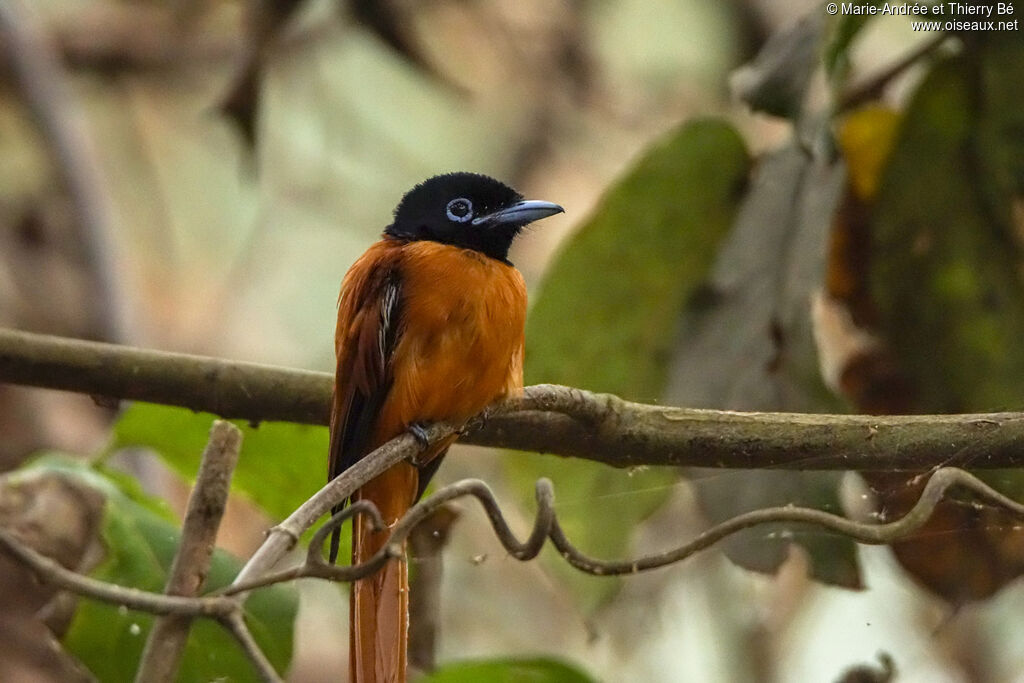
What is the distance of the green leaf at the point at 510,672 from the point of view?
1.84 meters

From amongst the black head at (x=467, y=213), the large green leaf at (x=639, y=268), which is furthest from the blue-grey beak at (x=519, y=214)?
the large green leaf at (x=639, y=268)

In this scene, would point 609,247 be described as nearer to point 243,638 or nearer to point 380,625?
point 380,625

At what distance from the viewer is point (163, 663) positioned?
1326 mm

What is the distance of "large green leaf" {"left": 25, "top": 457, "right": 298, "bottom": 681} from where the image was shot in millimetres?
1733

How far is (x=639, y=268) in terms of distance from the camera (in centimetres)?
231

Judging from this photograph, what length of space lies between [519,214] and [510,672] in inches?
30.5

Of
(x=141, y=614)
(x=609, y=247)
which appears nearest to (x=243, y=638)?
(x=141, y=614)

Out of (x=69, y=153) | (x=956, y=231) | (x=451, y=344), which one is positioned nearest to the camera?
(x=451, y=344)

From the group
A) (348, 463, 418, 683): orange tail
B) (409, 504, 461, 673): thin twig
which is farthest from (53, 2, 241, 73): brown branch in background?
(348, 463, 418, 683): orange tail

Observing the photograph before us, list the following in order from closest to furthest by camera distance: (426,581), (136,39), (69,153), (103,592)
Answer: (103,592), (426,581), (69,153), (136,39)

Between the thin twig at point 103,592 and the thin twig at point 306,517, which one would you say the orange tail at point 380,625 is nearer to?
the thin twig at point 306,517

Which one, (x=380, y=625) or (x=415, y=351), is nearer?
(x=380, y=625)

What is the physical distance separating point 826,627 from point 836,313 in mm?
735

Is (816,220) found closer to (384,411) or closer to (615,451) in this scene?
(615,451)
